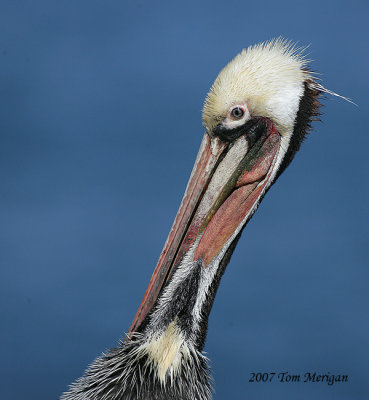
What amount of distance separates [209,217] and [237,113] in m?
0.74

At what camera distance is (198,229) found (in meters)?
5.00

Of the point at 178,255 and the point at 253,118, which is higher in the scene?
the point at 253,118

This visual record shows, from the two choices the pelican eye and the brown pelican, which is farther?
the pelican eye

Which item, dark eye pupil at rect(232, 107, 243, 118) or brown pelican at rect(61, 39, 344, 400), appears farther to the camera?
dark eye pupil at rect(232, 107, 243, 118)

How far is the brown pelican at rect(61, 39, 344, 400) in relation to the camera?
4.83 m

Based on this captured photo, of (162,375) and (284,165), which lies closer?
(162,375)

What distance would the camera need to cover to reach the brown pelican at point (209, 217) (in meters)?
4.83

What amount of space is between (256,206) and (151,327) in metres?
1.11

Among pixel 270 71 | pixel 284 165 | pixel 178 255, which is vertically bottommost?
pixel 178 255

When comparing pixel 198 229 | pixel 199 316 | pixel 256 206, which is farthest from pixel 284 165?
pixel 199 316

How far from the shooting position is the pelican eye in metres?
5.00

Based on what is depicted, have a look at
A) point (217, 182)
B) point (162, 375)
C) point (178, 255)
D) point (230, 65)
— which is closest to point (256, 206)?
point (217, 182)

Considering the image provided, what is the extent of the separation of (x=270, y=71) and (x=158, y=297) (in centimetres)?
171

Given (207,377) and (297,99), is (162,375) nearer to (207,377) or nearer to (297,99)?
(207,377)
